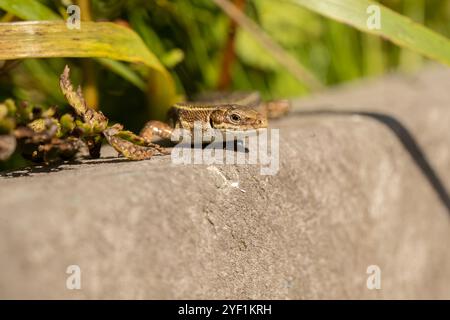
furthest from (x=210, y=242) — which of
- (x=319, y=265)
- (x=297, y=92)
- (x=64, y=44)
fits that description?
(x=297, y=92)

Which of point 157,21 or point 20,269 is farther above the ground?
point 157,21

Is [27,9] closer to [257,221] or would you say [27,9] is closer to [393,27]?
[257,221]

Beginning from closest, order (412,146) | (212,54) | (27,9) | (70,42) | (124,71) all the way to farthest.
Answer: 1. (70,42)
2. (27,9)
3. (124,71)
4. (412,146)
5. (212,54)

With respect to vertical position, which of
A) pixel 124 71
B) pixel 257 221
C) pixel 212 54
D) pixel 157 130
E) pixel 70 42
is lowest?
pixel 257 221

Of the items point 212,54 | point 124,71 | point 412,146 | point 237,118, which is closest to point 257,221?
point 237,118
